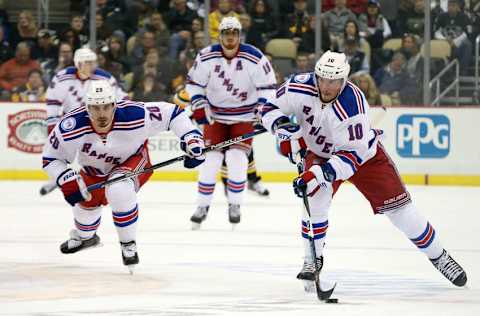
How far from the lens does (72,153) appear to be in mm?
6477

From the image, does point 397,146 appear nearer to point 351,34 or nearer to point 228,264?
point 351,34

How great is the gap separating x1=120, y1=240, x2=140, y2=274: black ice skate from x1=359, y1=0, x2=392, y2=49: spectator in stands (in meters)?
6.67

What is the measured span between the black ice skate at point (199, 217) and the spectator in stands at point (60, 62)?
439cm

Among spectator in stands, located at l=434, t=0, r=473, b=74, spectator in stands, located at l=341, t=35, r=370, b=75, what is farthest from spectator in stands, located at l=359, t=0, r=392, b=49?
spectator in stands, located at l=434, t=0, r=473, b=74

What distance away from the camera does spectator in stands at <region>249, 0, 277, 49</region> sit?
12.8 metres

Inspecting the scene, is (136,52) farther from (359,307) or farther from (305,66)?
(359,307)

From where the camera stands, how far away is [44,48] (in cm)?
1284

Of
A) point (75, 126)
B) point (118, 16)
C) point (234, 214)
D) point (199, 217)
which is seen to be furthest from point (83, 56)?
point (75, 126)

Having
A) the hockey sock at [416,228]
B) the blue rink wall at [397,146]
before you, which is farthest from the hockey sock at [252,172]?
the hockey sock at [416,228]

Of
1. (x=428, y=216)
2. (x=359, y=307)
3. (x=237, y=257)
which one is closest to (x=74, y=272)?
(x=237, y=257)

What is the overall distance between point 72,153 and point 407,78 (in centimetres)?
663

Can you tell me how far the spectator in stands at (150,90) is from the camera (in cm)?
1273

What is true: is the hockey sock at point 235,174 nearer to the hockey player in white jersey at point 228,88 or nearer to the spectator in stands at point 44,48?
the hockey player in white jersey at point 228,88

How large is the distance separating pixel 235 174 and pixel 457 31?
4310 millimetres
